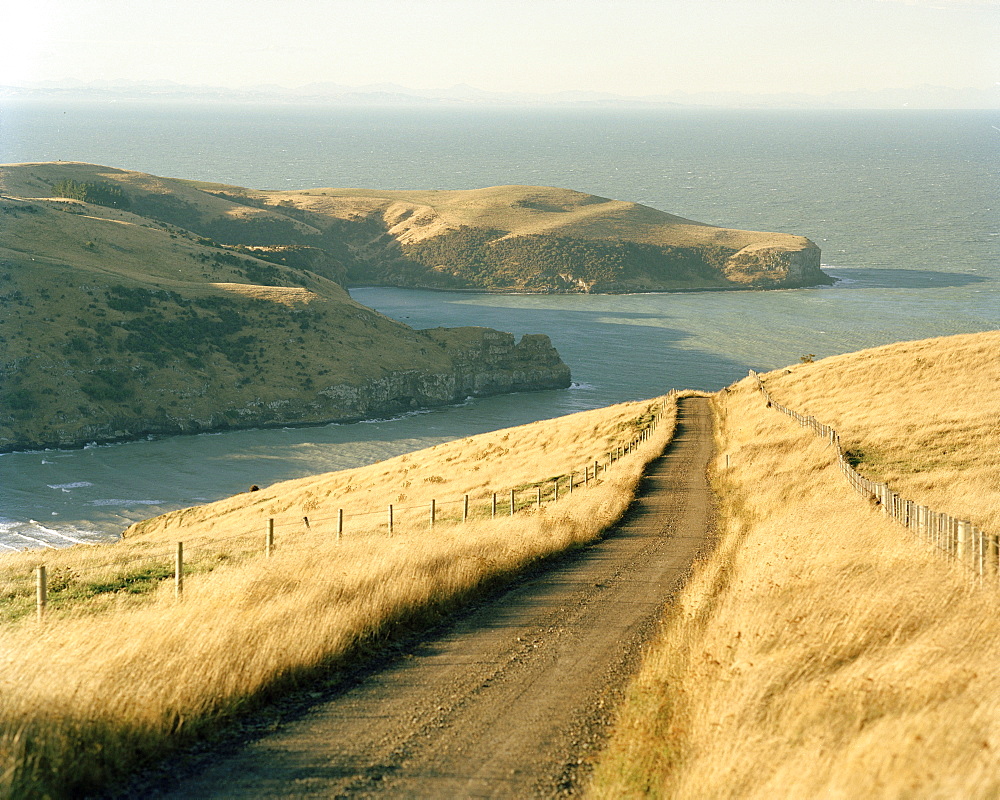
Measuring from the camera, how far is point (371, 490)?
46.2 meters

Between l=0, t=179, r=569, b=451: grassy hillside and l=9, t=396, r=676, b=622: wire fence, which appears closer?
l=9, t=396, r=676, b=622: wire fence

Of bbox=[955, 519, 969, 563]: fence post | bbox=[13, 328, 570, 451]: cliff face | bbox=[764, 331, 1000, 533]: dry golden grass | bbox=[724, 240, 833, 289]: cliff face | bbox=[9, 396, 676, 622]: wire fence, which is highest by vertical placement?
bbox=[724, 240, 833, 289]: cliff face

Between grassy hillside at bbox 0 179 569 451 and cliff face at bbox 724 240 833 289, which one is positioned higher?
cliff face at bbox 724 240 833 289

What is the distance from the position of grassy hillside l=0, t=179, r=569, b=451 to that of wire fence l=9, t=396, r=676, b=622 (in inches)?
2055

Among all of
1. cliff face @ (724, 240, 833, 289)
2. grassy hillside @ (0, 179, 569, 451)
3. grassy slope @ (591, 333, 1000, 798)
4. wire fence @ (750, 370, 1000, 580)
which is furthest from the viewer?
cliff face @ (724, 240, 833, 289)

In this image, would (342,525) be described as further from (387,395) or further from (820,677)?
(387,395)

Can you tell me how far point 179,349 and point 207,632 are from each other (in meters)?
90.8

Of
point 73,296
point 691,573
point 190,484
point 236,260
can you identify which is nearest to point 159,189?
point 236,260

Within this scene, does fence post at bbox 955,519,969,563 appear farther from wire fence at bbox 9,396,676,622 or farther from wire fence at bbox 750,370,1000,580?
wire fence at bbox 9,396,676,622

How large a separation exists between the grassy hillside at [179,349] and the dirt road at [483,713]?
7560 centimetres

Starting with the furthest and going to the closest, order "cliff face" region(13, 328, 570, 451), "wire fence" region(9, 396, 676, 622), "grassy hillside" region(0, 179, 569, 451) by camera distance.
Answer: "grassy hillside" region(0, 179, 569, 451) < "cliff face" region(13, 328, 570, 451) < "wire fence" region(9, 396, 676, 622)

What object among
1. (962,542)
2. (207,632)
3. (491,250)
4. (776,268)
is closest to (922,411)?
(962,542)

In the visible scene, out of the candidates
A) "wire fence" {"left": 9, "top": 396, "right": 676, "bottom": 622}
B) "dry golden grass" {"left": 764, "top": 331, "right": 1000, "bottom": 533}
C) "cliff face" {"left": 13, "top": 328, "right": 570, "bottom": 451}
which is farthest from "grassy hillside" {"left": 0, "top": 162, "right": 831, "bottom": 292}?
"wire fence" {"left": 9, "top": 396, "right": 676, "bottom": 622}

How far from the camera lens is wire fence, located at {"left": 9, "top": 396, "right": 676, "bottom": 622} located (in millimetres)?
19359
